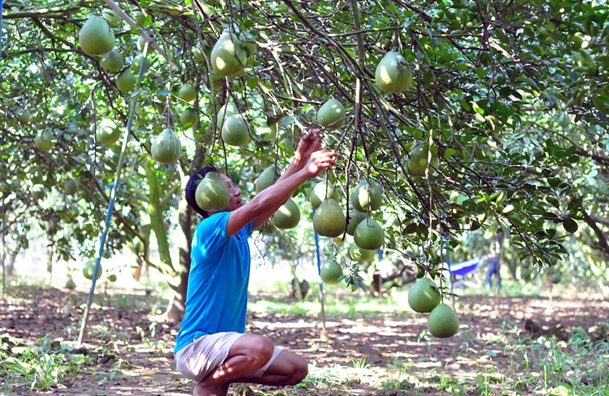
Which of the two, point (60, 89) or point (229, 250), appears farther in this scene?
point (60, 89)

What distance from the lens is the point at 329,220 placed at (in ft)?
7.09

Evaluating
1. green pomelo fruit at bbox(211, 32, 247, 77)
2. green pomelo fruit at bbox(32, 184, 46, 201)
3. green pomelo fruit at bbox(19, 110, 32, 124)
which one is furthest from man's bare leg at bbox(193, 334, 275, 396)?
green pomelo fruit at bbox(32, 184, 46, 201)

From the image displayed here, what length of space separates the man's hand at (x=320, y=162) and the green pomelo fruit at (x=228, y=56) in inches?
16.1

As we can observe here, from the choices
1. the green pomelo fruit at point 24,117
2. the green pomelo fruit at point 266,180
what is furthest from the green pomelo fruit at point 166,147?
the green pomelo fruit at point 24,117

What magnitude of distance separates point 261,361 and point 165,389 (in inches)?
52.2

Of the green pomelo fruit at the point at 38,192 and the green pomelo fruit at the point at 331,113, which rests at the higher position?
the green pomelo fruit at the point at 38,192

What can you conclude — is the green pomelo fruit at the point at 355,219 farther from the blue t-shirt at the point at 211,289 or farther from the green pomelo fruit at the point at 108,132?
the green pomelo fruit at the point at 108,132

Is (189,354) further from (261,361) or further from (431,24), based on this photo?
(431,24)

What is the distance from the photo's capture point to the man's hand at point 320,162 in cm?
217

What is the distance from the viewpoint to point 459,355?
569cm

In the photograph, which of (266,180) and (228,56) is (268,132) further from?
(228,56)

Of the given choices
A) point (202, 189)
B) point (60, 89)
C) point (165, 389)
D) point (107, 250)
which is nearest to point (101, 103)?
point (60, 89)

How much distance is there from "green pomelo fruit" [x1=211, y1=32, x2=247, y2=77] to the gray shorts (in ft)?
4.18

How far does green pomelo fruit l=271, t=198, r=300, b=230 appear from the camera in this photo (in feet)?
8.52
